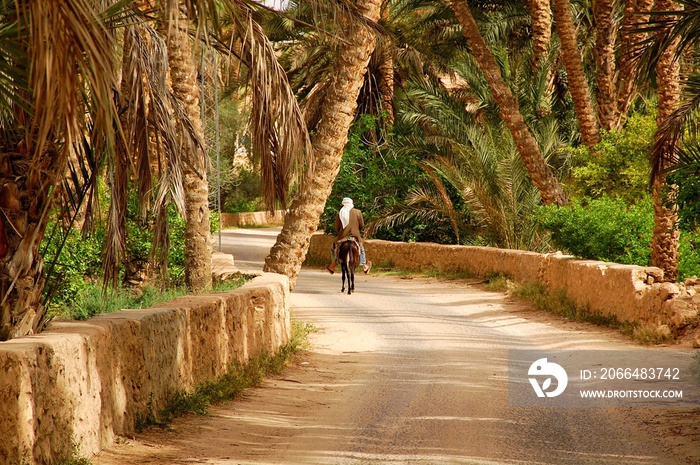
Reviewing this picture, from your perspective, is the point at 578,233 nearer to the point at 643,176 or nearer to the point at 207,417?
the point at 643,176

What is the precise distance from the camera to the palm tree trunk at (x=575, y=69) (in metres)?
20.8

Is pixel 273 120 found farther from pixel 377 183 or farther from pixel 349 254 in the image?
pixel 377 183

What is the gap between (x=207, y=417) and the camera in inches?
318

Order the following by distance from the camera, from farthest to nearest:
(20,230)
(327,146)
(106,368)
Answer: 1. (327,146)
2. (106,368)
3. (20,230)

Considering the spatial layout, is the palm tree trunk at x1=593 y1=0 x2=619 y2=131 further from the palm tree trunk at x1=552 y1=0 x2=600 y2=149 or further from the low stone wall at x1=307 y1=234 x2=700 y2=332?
the low stone wall at x1=307 y1=234 x2=700 y2=332

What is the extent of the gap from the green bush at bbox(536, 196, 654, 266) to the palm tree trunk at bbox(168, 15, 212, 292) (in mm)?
6960

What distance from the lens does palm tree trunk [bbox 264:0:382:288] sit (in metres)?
15.2

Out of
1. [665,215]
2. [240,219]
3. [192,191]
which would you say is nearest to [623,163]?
[665,215]

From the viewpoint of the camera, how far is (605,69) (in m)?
21.1

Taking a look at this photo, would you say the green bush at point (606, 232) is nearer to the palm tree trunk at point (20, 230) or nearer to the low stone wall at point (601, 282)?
the low stone wall at point (601, 282)

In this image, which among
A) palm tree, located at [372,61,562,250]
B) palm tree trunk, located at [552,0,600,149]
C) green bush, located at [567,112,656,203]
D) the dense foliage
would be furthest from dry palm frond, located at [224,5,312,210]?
the dense foliage

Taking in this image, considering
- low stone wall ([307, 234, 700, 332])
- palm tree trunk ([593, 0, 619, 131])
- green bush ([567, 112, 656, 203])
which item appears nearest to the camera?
low stone wall ([307, 234, 700, 332])

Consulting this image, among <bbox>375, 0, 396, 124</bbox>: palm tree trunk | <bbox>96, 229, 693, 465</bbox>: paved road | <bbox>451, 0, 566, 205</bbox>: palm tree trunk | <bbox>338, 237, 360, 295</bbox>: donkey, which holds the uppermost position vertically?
<bbox>375, 0, 396, 124</bbox>: palm tree trunk

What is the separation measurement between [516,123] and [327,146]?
6.67 meters
